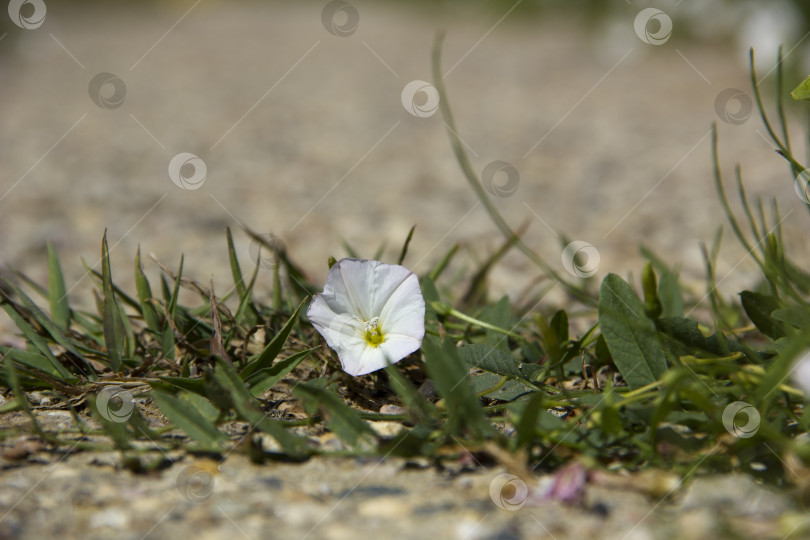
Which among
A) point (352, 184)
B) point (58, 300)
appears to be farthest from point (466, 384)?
point (352, 184)

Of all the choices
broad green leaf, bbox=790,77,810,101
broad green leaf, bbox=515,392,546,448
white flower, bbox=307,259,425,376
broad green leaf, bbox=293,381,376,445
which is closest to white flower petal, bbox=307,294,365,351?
white flower, bbox=307,259,425,376

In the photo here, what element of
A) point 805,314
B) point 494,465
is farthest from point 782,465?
point 494,465

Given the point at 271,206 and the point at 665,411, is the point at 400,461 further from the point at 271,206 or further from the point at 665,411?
the point at 271,206

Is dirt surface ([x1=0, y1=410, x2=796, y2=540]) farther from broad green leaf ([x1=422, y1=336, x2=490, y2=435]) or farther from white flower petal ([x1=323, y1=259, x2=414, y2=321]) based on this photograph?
white flower petal ([x1=323, y1=259, x2=414, y2=321])

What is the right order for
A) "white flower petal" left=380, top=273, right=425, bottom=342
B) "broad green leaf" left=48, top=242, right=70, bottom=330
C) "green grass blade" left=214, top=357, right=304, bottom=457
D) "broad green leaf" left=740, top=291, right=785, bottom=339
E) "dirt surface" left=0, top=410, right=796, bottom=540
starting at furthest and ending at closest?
"broad green leaf" left=48, top=242, right=70, bottom=330
"broad green leaf" left=740, top=291, right=785, bottom=339
"white flower petal" left=380, top=273, right=425, bottom=342
"green grass blade" left=214, top=357, right=304, bottom=457
"dirt surface" left=0, top=410, right=796, bottom=540

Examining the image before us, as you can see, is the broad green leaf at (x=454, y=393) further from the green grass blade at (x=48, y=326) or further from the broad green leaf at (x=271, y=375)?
the green grass blade at (x=48, y=326)

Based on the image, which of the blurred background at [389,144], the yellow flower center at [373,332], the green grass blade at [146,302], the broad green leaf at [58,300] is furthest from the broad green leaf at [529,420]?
the broad green leaf at [58,300]
